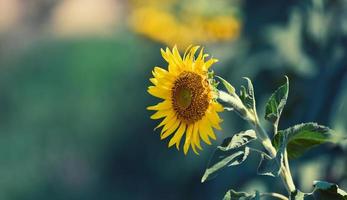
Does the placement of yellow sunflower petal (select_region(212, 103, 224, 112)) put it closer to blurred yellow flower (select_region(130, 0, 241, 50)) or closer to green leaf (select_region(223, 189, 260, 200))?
green leaf (select_region(223, 189, 260, 200))

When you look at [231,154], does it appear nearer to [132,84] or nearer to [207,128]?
[207,128]

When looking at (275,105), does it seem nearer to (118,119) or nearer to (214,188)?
(214,188)

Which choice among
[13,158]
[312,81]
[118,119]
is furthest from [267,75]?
[13,158]

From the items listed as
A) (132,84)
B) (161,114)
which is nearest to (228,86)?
(161,114)

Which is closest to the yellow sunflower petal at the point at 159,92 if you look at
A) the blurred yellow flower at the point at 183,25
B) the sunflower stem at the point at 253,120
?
the sunflower stem at the point at 253,120

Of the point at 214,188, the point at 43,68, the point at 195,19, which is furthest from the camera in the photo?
the point at 43,68

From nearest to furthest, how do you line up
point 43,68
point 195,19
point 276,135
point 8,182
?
point 276,135 < point 195,19 < point 8,182 < point 43,68

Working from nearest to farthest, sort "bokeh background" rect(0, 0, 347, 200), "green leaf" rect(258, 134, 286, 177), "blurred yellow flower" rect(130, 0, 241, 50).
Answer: "green leaf" rect(258, 134, 286, 177) → "bokeh background" rect(0, 0, 347, 200) → "blurred yellow flower" rect(130, 0, 241, 50)

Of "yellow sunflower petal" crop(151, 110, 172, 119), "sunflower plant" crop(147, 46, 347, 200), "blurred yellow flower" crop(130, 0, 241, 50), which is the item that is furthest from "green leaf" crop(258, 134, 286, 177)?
"blurred yellow flower" crop(130, 0, 241, 50)
